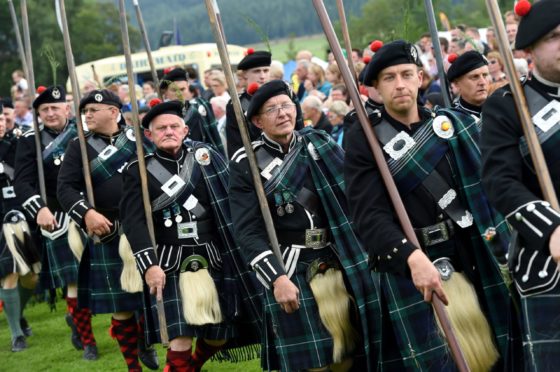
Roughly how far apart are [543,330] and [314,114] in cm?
575

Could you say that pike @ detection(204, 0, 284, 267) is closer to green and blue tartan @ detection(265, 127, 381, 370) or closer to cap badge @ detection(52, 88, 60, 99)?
green and blue tartan @ detection(265, 127, 381, 370)

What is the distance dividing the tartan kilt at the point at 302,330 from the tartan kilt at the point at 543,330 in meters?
1.80

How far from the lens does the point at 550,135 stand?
4.40 m

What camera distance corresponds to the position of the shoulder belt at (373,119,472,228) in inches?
210

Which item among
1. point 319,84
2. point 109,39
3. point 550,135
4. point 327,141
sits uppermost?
point 109,39

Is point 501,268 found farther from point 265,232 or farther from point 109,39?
point 109,39

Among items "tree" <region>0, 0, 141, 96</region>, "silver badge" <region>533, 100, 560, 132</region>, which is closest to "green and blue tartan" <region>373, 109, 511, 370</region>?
"silver badge" <region>533, 100, 560, 132</region>

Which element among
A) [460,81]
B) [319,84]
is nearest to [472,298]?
[460,81]

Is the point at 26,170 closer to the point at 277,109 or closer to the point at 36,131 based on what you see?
the point at 36,131

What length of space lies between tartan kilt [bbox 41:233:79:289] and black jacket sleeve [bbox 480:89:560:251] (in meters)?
5.93

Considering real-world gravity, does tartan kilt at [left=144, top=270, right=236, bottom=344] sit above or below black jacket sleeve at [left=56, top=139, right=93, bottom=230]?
below

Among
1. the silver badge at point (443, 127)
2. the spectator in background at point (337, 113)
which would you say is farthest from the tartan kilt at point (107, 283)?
the silver badge at point (443, 127)

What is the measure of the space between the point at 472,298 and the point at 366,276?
3.05 ft

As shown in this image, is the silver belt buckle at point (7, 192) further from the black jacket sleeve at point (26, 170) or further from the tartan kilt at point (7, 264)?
the black jacket sleeve at point (26, 170)
